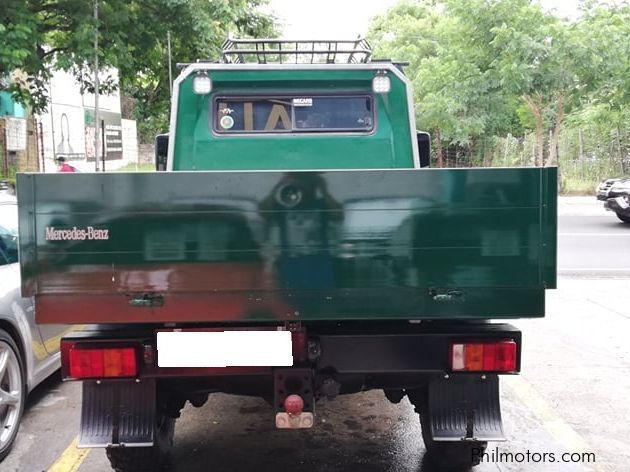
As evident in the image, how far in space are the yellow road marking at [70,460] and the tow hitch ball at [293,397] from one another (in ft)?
4.77

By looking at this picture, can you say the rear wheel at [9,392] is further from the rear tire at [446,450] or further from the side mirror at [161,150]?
the rear tire at [446,450]

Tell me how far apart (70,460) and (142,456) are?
2.22 feet

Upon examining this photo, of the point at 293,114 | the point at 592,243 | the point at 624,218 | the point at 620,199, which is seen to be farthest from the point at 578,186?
the point at 293,114

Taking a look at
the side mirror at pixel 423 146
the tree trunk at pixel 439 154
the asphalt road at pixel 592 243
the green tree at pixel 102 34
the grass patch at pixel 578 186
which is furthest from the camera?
the tree trunk at pixel 439 154

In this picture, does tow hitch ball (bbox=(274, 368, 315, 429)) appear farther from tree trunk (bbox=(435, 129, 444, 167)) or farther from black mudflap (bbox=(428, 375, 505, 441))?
tree trunk (bbox=(435, 129, 444, 167))

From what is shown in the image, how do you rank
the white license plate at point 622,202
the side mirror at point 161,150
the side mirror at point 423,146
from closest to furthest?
the side mirror at point 161,150
the side mirror at point 423,146
the white license plate at point 622,202

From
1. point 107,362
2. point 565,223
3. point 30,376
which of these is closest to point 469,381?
point 107,362

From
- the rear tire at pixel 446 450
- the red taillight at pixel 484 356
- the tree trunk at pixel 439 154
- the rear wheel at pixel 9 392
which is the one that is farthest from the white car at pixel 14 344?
the tree trunk at pixel 439 154

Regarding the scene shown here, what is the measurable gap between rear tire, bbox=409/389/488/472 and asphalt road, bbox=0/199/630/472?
0.13 metres

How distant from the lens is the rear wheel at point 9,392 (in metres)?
3.96

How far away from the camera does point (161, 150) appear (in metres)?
5.36

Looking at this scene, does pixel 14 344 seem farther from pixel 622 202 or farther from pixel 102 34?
pixel 622 202

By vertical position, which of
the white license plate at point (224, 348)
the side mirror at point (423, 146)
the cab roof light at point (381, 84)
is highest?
the cab roof light at point (381, 84)

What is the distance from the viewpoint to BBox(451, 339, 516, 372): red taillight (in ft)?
10.2
